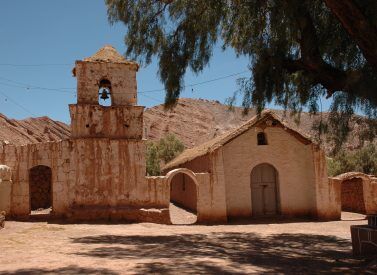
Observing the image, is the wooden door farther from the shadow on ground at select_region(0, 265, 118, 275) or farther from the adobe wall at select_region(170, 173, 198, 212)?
the shadow on ground at select_region(0, 265, 118, 275)

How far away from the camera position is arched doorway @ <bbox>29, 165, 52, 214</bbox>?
2067cm

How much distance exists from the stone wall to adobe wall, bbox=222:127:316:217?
10.5 feet

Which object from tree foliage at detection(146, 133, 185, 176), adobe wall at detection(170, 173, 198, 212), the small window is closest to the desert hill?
tree foliage at detection(146, 133, 185, 176)

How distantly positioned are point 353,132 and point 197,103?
59.2 metres

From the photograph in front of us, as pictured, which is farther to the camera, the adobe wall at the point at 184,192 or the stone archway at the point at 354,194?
the adobe wall at the point at 184,192

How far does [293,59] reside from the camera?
9961 millimetres

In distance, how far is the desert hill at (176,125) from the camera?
4343 centimetres

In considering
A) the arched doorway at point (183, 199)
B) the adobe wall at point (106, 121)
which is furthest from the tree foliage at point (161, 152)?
the adobe wall at point (106, 121)

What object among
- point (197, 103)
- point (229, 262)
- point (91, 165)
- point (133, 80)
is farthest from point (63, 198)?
point (197, 103)

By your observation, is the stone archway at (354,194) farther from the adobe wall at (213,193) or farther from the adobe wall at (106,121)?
the adobe wall at (106,121)

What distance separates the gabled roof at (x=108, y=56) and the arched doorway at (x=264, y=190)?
24.8 ft

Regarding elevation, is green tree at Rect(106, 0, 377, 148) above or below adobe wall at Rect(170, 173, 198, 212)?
above

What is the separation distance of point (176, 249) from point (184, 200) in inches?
523

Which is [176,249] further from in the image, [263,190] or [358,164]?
[358,164]
